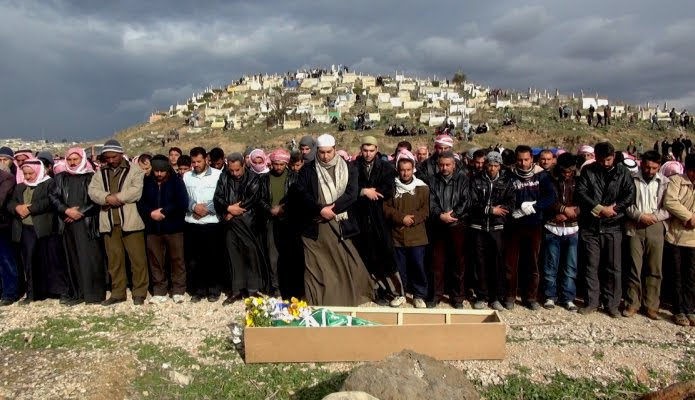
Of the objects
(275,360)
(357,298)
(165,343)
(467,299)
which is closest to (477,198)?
(467,299)

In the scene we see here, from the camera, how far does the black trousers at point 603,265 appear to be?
207 inches

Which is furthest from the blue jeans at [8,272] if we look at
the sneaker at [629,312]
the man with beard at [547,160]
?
the sneaker at [629,312]

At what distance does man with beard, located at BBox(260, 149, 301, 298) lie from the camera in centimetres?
574

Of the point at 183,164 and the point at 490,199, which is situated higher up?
the point at 183,164

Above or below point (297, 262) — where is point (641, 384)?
below

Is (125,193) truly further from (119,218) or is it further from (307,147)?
(307,147)

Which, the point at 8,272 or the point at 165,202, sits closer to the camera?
the point at 165,202

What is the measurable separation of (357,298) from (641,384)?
2.81 metres

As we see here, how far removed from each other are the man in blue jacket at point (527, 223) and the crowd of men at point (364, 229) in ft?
Answer: 0.05

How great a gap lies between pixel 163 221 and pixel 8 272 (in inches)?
89.1

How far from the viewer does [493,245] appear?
538cm

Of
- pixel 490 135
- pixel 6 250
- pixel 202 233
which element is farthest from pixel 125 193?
pixel 490 135

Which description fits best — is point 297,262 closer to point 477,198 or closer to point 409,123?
point 477,198

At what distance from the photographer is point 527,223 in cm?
533
